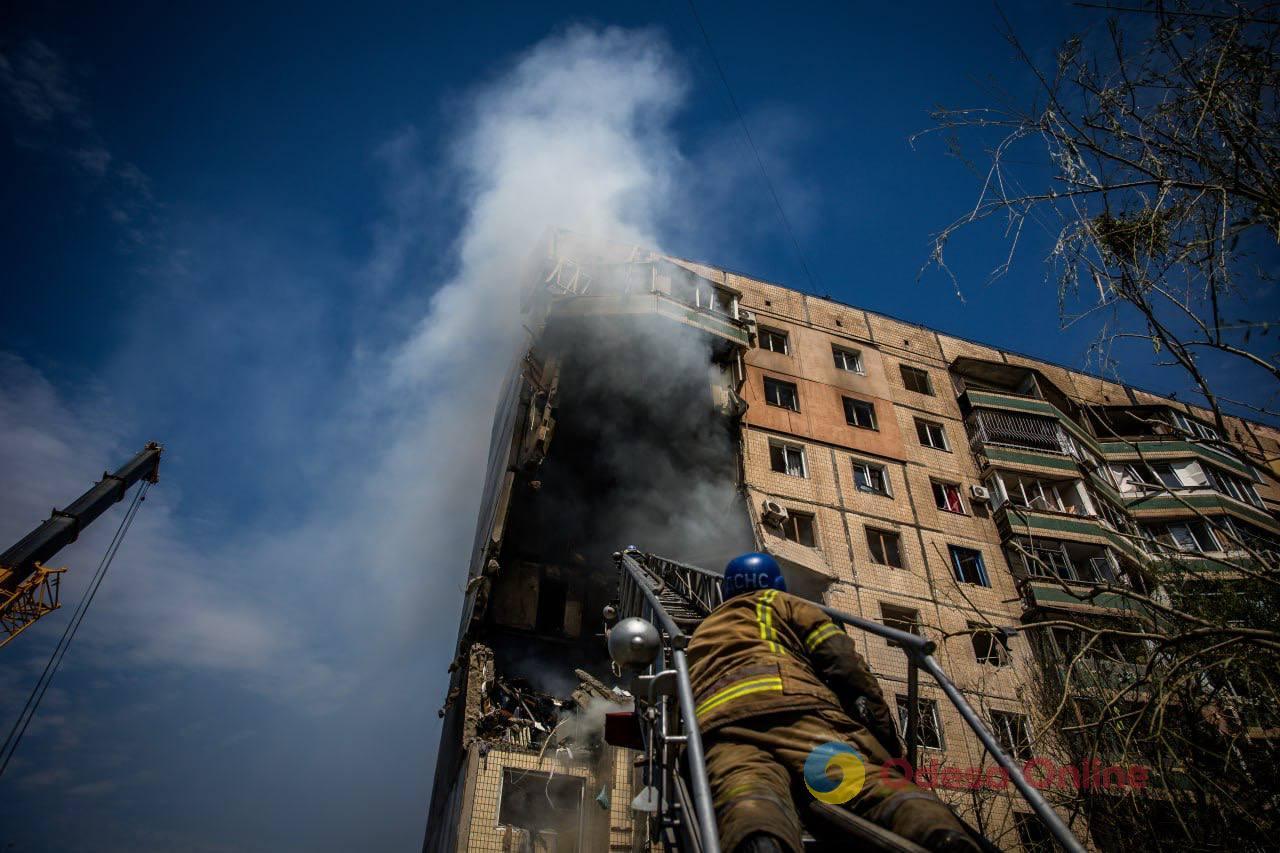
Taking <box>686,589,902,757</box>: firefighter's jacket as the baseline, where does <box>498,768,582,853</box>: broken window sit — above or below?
above

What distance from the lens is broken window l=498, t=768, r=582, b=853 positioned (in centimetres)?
1234

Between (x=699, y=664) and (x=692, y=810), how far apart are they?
0.72m

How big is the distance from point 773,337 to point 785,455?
5250 millimetres

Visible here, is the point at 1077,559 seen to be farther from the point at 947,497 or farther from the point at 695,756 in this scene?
the point at 695,756

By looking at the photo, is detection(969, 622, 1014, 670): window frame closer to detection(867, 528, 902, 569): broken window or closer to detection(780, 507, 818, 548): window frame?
detection(867, 528, 902, 569): broken window

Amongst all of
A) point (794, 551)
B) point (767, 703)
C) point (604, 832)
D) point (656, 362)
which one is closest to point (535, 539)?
point (656, 362)

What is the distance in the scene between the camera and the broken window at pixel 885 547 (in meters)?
18.5

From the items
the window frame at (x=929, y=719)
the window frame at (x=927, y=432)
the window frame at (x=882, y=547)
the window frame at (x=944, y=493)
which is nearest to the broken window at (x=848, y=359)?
the window frame at (x=927, y=432)

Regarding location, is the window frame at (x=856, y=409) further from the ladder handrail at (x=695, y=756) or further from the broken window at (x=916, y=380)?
the ladder handrail at (x=695, y=756)

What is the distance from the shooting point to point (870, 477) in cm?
2053

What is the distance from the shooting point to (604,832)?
38.9 ft

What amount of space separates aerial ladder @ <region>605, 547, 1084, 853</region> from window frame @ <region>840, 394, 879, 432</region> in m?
16.8

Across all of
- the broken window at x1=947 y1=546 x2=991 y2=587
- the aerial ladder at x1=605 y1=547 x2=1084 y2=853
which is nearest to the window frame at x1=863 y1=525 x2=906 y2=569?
the broken window at x1=947 y1=546 x2=991 y2=587

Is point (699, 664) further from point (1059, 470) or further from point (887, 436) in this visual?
point (1059, 470)
